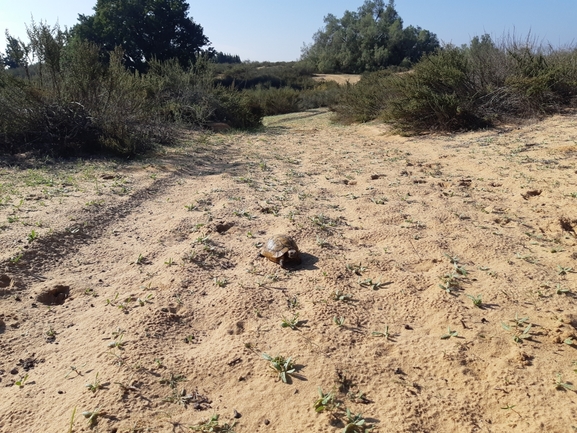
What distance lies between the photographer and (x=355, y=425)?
5.53 feet

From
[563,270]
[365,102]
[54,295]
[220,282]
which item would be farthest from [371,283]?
[365,102]

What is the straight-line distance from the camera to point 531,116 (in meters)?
7.95

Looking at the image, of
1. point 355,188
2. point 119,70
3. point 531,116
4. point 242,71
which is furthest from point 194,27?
point 355,188

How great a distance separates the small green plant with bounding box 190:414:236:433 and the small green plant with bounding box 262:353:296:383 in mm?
322

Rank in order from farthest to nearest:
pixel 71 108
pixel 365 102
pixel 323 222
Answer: pixel 365 102 < pixel 71 108 < pixel 323 222

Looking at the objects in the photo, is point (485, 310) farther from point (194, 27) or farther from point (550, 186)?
point (194, 27)

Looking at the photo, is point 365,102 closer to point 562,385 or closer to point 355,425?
point 562,385

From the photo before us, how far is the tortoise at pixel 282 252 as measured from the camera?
9.69 ft

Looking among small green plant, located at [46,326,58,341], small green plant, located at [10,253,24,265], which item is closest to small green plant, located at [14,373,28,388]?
small green plant, located at [46,326,58,341]

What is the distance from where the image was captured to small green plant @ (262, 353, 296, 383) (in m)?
1.96

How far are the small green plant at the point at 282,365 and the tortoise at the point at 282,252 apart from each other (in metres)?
0.95

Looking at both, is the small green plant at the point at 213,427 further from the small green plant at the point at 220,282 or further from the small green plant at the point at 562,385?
the small green plant at the point at 562,385

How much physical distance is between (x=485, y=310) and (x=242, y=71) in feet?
85.6

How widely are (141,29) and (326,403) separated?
23247mm
